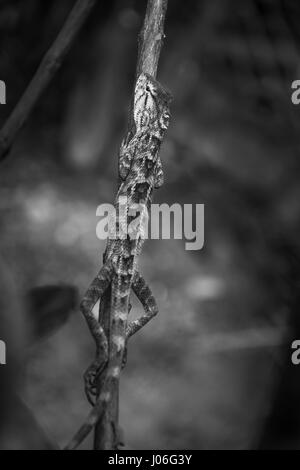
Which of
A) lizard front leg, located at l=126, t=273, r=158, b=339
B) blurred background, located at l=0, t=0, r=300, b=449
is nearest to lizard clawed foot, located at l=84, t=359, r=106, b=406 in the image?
lizard front leg, located at l=126, t=273, r=158, b=339

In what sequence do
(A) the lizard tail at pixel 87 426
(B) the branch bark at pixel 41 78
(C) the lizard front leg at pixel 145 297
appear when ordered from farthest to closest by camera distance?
(B) the branch bark at pixel 41 78 < (C) the lizard front leg at pixel 145 297 < (A) the lizard tail at pixel 87 426

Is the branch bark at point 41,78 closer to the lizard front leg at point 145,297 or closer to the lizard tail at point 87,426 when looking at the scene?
the lizard front leg at point 145,297

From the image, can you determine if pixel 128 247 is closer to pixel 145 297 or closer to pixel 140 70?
pixel 145 297

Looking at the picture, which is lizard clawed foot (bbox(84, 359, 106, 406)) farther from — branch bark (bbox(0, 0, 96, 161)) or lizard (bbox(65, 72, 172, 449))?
branch bark (bbox(0, 0, 96, 161))

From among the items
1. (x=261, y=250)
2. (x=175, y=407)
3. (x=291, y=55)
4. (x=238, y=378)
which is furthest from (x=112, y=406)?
(x=291, y=55)

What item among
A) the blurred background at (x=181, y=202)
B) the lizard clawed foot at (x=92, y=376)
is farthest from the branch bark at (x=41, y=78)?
the lizard clawed foot at (x=92, y=376)

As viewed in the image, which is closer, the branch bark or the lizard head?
the lizard head

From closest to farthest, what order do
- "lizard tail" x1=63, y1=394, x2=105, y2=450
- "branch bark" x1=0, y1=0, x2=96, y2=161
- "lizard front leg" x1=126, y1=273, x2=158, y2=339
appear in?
"lizard tail" x1=63, y1=394, x2=105, y2=450 < "lizard front leg" x1=126, y1=273, x2=158, y2=339 < "branch bark" x1=0, y1=0, x2=96, y2=161

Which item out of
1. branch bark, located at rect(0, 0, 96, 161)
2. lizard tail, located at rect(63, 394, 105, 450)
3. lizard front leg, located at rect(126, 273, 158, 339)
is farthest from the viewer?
branch bark, located at rect(0, 0, 96, 161)

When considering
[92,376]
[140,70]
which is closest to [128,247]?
[92,376]
